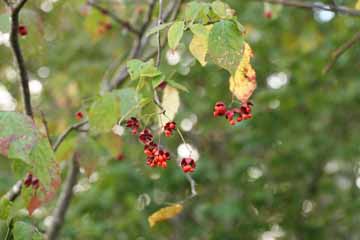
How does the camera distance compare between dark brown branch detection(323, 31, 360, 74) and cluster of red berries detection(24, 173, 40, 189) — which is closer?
cluster of red berries detection(24, 173, 40, 189)

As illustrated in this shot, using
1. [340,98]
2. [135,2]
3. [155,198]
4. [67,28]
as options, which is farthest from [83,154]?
[67,28]

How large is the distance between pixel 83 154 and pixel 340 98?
1.97m

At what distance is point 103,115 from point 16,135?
56 cm

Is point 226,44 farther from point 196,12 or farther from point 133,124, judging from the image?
point 133,124

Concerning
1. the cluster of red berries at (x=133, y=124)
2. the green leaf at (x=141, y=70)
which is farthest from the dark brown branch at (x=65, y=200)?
the green leaf at (x=141, y=70)

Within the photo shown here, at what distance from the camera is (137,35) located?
109 inches

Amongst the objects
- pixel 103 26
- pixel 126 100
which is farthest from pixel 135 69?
pixel 103 26

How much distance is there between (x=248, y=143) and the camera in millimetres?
3803

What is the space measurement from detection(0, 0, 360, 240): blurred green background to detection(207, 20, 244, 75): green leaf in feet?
6.06

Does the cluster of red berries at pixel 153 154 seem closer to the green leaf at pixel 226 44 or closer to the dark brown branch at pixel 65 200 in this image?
the green leaf at pixel 226 44

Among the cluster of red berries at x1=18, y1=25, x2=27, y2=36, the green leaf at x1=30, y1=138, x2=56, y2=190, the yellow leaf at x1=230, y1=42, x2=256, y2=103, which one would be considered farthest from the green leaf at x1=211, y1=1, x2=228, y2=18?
the cluster of red berries at x1=18, y1=25, x2=27, y2=36

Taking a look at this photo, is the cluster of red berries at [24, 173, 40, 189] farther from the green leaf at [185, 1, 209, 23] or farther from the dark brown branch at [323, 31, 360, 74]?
the dark brown branch at [323, 31, 360, 74]

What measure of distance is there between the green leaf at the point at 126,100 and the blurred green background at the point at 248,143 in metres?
1.34

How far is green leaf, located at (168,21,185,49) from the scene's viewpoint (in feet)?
4.37
